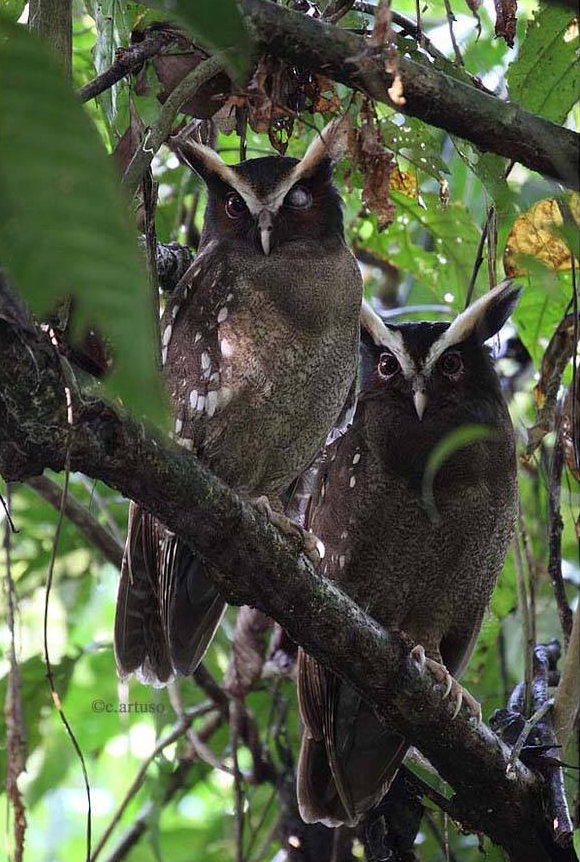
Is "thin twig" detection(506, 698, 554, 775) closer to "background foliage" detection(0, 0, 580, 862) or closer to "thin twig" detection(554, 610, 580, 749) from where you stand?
"thin twig" detection(554, 610, 580, 749)

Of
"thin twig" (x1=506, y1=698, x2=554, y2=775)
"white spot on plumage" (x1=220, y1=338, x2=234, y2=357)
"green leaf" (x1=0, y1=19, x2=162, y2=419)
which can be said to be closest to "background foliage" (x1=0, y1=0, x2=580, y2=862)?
"green leaf" (x1=0, y1=19, x2=162, y2=419)

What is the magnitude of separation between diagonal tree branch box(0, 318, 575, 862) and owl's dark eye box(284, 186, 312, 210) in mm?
1008

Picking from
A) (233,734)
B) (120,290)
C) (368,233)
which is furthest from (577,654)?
(120,290)

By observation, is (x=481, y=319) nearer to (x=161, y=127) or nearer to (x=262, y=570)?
(x=262, y=570)

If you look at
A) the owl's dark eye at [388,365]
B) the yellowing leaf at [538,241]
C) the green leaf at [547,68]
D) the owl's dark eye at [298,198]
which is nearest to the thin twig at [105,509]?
the owl's dark eye at [388,365]

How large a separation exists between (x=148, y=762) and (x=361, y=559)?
2.98 ft

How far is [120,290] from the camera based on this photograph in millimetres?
514

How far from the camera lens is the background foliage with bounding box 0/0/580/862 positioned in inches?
20.7

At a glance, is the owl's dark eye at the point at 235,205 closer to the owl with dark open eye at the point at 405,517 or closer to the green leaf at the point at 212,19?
the owl with dark open eye at the point at 405,517

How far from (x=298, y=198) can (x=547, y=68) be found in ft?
2.37

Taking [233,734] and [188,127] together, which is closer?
[188,127]

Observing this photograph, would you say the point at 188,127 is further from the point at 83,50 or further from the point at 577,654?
the point at 577,654

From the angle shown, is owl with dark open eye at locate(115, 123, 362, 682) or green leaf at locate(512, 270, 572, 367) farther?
green leaf at locate(512, 270, 572, 367)

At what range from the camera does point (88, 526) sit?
316 cm
